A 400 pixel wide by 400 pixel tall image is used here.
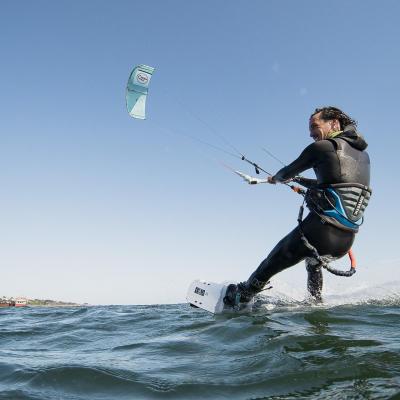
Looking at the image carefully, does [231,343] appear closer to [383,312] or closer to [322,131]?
[383,312]

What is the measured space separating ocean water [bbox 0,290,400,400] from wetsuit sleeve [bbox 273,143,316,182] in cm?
211

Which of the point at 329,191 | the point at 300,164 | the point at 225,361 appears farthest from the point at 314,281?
the point at 225,361

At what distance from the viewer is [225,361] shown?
12.8 feet

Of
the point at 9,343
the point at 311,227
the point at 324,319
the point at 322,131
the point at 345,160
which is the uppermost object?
the point at 322,131

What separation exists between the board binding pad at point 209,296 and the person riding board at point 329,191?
1.30 m

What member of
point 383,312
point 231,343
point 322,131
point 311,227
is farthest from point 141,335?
point 322,131

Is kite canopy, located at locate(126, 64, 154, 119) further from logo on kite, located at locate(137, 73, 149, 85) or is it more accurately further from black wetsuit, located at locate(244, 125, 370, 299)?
black wetsuit, located at locate(244, 125, 370, 299)

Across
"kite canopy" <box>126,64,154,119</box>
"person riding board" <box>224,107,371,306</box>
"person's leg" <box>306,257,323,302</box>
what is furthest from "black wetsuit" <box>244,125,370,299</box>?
"kite canopy" <box>126,64,154,119</box>

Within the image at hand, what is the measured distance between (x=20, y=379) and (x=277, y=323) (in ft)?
10.6

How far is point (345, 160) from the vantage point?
6039 mm

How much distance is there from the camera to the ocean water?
305cm

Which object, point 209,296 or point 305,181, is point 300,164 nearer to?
point 305,181

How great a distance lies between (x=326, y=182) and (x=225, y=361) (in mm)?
3277

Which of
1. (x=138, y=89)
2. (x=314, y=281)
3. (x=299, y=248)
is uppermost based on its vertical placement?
(x=138, y=89)
